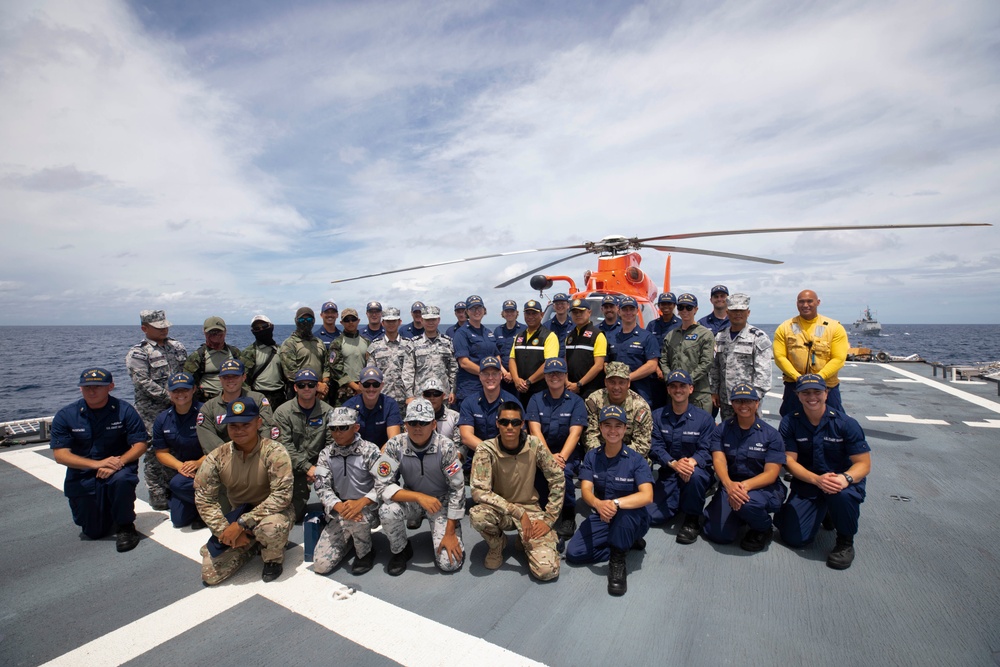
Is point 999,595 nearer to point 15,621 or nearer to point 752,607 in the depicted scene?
point 752,607

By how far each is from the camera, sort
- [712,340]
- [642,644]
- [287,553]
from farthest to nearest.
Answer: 1. [712,340]
2. [287,553]
3. [642,644]

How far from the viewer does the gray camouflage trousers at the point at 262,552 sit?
129 inches

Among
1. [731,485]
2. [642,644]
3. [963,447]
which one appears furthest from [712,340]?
[963,447]

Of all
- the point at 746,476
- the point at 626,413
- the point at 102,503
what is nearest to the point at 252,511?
the point at 102,503

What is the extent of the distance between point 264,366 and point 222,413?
0.95m

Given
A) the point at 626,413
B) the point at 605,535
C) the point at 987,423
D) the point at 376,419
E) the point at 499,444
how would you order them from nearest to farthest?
the point at 605,535 → the point at 499,444 → the point at 626,413 → the point at 376,419 → the point at 987,423

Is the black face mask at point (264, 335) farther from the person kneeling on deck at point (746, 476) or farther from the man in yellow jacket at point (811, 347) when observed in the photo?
the man in yellow jacket at point (811, 347)

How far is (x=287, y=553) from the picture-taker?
3.71m

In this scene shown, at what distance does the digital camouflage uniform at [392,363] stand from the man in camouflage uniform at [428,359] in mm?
62

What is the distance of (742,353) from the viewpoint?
4.79 m

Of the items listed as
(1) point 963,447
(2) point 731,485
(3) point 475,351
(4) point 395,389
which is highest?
(3) point 475,351

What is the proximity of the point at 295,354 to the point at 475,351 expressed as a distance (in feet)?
6.47

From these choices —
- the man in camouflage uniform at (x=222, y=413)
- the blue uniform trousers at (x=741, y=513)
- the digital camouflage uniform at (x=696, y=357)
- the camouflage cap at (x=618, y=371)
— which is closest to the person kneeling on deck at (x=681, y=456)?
the blue uniform trousers at (x=741, y=513)

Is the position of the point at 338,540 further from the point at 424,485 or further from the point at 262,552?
the point at 424,485
